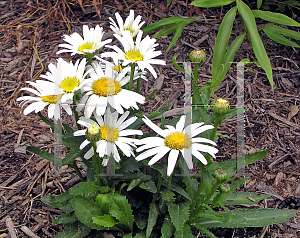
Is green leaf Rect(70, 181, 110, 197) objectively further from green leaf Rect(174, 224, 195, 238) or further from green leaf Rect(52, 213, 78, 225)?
green leaf Rect(174, 224, 195, 238)

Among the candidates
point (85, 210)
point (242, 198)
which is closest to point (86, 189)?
point (85, 210)

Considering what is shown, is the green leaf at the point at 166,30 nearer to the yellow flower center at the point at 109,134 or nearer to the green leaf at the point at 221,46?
the green leaf at the point at 221,46

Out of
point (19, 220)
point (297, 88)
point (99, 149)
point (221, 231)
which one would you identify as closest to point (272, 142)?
point (297, 88)

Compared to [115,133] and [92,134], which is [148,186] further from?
[92,134]

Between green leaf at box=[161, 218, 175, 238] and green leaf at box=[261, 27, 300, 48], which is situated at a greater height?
green leaf at box=[261, 27, 300, 48]

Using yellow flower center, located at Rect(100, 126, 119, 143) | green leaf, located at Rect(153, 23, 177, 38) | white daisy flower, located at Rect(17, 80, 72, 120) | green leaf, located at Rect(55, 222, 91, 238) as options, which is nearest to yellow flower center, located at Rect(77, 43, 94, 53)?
white daisy flower, located at Rect(17, 80, 72, 120)

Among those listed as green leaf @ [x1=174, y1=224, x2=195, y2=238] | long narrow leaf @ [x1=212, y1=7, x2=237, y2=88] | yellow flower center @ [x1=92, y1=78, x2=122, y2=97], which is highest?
long narrow leaf @ [x1=212, y1=7, x2=237, y2=88]
